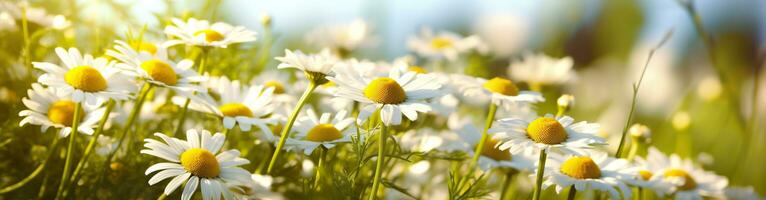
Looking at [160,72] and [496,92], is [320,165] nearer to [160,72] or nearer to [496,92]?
[160,72]

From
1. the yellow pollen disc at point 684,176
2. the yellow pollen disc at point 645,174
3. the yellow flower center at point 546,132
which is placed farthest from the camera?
the yellow pollen disc at point 684,176

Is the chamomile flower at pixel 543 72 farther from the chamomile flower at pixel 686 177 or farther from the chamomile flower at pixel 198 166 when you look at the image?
the chamomile flower at pixel 198 166

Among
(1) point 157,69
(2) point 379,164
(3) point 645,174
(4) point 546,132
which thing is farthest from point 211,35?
(3) point 645,174

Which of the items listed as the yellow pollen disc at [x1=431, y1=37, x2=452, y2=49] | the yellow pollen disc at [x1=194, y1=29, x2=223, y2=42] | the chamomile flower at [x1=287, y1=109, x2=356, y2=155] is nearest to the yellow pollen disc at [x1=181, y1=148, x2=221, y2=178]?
the chamomile flower at [x1=287, y1=109, x2=356, y2=155]

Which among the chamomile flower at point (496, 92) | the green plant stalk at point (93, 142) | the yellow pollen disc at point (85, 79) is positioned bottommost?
the green plant stalk at point (93, 142)

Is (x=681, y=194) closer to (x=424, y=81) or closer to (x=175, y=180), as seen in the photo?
(x=424, y=81)

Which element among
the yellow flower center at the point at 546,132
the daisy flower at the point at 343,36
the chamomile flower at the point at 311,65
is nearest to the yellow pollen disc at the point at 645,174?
the yellow flower center at the point at 546,132

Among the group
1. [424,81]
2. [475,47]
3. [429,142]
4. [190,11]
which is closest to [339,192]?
[424,81]

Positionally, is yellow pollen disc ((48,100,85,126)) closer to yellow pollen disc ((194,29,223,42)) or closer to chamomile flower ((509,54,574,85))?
yellow pollen disc ((194,29,223,42))
